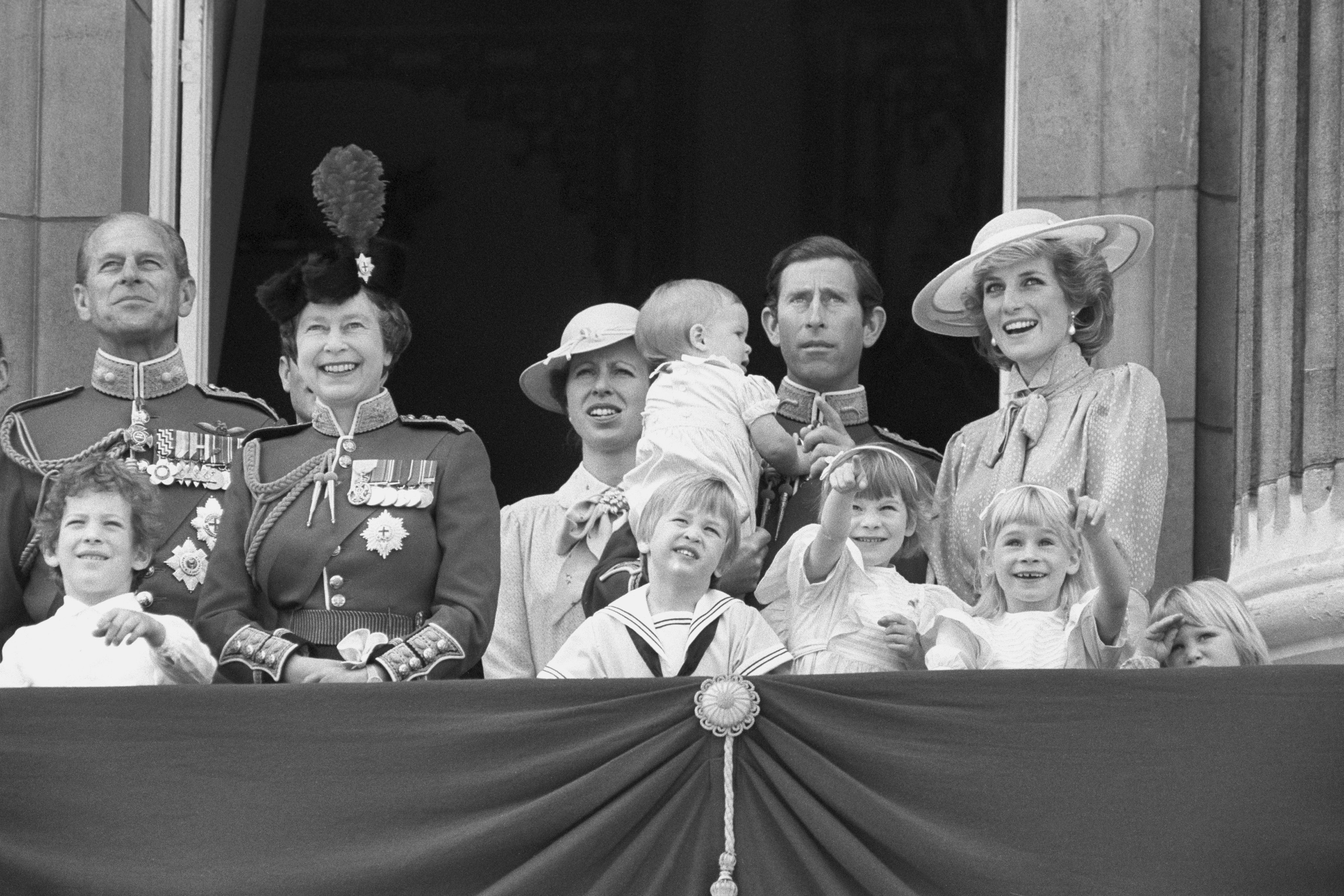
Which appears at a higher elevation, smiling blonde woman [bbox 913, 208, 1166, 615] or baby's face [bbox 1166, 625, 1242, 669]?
smiling blonde woman [bbox 913, 208, 1166, 615]

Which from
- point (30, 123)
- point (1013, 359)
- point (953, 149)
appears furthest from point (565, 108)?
point (1013, 359)

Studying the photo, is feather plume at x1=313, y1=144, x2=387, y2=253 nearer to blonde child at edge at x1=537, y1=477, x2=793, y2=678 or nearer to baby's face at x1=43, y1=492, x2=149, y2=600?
baby's face at x1=43, y1=492, x2=149, y2=600

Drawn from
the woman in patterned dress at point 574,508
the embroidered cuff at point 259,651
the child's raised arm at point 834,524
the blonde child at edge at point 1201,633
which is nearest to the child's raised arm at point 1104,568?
the blonde child at edge at point 1201,633

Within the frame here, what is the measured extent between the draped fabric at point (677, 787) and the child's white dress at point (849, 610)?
537 mm

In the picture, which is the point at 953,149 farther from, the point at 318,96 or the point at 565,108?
the point at 318,96

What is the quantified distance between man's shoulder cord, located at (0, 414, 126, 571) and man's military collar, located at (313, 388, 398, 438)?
542 millimetres

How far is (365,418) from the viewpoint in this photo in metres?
6.46

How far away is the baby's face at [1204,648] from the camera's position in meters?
5.84

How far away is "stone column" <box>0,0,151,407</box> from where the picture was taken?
832cm

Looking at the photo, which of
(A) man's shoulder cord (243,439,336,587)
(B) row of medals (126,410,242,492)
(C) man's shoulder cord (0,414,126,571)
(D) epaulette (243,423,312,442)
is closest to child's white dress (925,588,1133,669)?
(A) man's shoulder cord (243,439,336,587)

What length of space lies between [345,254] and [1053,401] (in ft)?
5.39

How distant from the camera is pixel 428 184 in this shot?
38.7 ft

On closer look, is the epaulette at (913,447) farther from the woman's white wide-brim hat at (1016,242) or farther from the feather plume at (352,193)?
the feather plume at (352,193)

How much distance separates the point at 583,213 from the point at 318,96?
1.18 m
